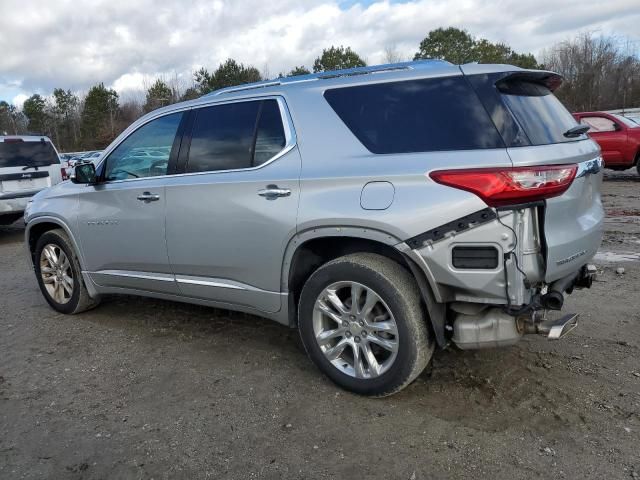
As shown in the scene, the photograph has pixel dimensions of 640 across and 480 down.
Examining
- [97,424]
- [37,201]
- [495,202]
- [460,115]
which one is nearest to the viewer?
[495,202]

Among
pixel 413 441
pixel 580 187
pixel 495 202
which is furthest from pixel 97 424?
pixel 580 187

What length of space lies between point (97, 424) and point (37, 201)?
2.94 metres

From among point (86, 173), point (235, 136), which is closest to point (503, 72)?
point (235, 136)

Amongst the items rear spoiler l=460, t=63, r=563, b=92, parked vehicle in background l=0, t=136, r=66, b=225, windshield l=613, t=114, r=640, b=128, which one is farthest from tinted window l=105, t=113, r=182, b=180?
windshield l=613, t=114, r=640, b=128

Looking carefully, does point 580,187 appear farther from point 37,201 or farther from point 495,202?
point 37,201

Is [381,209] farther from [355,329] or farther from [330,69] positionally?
[330,69]

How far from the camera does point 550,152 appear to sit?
9.36ft

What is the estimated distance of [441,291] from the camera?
3.01 m

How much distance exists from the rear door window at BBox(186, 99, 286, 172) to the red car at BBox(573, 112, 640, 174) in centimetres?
1134

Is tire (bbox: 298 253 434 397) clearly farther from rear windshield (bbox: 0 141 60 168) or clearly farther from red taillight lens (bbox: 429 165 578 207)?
rear windshield (bbox: 0 141 60 168)

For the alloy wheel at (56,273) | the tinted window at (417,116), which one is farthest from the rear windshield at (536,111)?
the alloy wheel at (56,273)

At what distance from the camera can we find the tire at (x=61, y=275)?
5.13 meters

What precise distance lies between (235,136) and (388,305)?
5.42 ft

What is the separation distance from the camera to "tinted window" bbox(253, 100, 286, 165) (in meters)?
3.64
